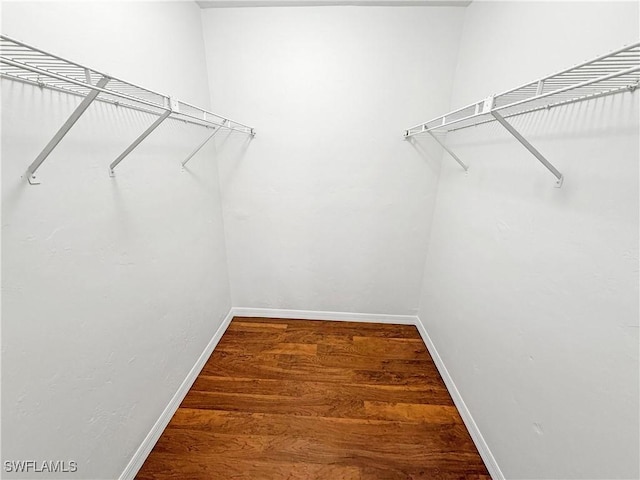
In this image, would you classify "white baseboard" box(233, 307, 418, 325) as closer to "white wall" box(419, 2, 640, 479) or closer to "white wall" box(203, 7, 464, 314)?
"white wall" box(203, 7, 464, 314)

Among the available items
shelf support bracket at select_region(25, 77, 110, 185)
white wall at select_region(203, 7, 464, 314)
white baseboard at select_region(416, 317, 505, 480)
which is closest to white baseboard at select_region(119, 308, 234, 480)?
white wall at select_region(203, 7, 464, 314)

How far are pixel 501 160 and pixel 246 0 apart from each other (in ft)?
5.77

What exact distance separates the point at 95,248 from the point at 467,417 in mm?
1985

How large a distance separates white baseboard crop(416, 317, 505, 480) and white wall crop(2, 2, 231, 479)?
5.54 feet

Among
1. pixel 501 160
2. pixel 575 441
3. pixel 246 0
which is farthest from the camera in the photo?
pixel 246 0

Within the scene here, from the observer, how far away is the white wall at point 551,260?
72 cm

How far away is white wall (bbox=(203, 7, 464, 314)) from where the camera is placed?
165 cm

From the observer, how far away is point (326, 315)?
2.31 metres

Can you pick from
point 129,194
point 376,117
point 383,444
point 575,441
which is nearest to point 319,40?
point 376,117

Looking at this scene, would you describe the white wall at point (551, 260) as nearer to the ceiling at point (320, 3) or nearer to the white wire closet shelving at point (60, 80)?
the ceiling at point (320, 3)

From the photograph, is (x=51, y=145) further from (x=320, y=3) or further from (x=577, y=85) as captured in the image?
(x=320, y=3)

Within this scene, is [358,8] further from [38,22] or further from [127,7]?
[38,22]

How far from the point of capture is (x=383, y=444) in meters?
1.34

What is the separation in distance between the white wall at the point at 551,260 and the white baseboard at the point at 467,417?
0.16 ft
